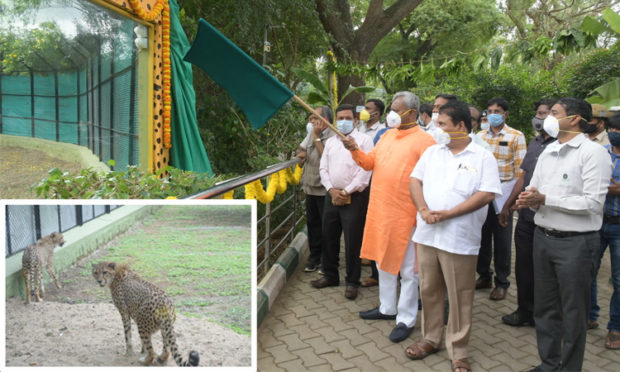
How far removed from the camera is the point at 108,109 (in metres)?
5.40

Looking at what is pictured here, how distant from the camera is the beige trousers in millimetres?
3367

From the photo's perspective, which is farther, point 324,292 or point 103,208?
point 324,292

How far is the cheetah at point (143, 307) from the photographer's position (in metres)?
1.83

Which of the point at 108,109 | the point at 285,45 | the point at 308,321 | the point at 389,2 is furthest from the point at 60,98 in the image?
the point at 389,2

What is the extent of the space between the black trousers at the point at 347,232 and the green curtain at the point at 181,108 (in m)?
2.20

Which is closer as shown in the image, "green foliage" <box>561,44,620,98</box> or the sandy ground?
the sandy ground

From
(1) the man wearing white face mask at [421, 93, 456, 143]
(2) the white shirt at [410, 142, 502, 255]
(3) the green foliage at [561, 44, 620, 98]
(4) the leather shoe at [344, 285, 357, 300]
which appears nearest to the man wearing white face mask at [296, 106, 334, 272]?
(4) the leather shoe at [344, 285, 357, 300]

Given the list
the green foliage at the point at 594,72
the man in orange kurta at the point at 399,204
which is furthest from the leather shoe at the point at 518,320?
the green foliage at the point at 594,72

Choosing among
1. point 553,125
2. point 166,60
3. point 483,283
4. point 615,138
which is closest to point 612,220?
point 615,138

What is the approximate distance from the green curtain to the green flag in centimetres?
274

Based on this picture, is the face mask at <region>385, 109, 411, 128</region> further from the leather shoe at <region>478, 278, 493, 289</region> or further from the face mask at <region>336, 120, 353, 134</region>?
the leather shoe at <region>478, 278, 493, 289</region>

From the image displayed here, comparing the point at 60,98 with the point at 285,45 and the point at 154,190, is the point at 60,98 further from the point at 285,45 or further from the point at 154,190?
the point at 285,45

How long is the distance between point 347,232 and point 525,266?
5.29ft

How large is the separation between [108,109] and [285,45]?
586cm
